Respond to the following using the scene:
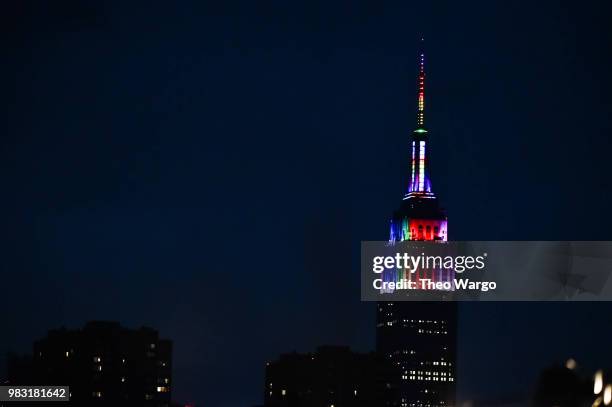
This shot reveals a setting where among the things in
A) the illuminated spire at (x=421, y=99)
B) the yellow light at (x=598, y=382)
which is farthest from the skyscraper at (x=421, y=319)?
the yellow light at (x=598, y=382)

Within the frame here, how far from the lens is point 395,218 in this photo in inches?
4830

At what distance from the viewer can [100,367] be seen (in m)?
78.1

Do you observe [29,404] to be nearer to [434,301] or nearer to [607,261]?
[607,261]

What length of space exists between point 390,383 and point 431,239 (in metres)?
35.2

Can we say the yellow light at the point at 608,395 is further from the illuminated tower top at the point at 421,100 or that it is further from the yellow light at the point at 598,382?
the illuminated tower top at the point at 421,100

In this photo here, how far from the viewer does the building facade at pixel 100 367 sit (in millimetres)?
76750

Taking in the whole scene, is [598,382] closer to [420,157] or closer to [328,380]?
[328,380]

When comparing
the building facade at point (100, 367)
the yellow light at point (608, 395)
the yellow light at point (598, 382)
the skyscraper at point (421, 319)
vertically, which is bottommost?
the yellow light at point (608, 395)

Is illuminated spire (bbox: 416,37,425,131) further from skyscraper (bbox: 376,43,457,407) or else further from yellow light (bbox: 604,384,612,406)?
yellow light (bbox: 604,384,612,406)

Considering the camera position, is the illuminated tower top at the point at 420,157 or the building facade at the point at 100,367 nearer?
the building facade at the point at 100,367

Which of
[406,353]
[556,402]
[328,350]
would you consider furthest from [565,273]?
[406,353]

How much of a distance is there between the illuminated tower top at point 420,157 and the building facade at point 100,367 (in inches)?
1803

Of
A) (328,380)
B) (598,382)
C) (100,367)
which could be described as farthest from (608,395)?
(328,380)

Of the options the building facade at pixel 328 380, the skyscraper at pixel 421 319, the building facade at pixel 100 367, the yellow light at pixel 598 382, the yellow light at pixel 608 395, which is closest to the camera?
the yellow light at pixel 608 395
